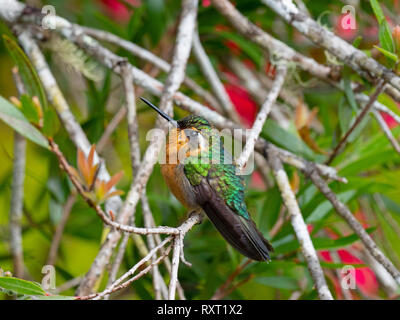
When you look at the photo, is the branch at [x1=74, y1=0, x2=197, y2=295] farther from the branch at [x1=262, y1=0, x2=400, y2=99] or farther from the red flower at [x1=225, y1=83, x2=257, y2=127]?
the red flower at [x1=225, y1=83, x2=257, y2=127]

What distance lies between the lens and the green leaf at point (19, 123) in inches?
84.0

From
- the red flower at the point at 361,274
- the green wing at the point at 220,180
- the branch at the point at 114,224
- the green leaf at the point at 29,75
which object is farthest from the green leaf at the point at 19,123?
the red flower at the point at 361,274

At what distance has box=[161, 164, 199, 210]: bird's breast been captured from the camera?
231 centimetres

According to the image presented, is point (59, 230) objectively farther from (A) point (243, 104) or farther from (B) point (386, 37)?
(A) point (243, 104)

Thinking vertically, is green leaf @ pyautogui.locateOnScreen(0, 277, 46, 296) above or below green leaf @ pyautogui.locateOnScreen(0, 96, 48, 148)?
below

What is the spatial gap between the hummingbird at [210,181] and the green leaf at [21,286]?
0.77 metres

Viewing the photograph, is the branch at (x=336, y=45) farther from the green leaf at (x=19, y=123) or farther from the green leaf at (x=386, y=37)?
the green leaf at (x=19, y=123)

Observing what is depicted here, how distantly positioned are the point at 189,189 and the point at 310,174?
0.56m

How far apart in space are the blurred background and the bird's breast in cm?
42

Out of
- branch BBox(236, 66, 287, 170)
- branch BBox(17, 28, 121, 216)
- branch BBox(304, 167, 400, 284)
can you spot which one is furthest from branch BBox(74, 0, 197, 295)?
branch BBox(304, 167, 400, 284)

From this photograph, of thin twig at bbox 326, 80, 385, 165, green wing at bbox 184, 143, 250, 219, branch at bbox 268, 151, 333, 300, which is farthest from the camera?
green wing at bbox 184, 143, 250, 219

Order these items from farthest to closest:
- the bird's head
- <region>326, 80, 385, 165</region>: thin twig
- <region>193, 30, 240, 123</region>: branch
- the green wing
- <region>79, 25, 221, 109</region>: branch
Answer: <region>193, 30, 240, 123</region>: branch, <region>79, 25, 221, 109</region>: branch, the bird's head, the green wing, <region>326, 80, 385, 165</region>: thin twig

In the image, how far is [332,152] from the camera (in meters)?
2.64
